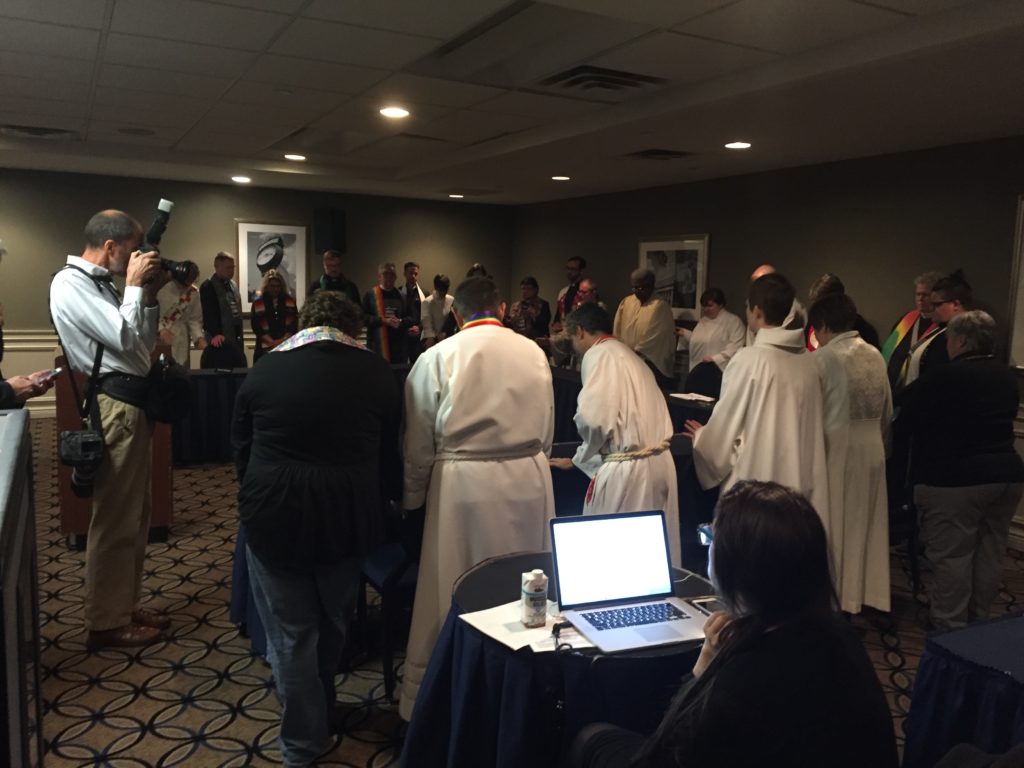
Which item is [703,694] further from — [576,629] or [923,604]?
[923,604]

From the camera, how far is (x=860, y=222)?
20.1ft

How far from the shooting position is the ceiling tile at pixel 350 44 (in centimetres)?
334

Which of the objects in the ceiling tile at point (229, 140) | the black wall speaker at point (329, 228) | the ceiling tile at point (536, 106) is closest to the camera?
the ceiling tile at point (536, 106)

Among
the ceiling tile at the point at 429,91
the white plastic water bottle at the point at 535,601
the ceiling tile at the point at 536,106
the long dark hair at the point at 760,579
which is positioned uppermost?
the ceiling tile at the point at 536,106

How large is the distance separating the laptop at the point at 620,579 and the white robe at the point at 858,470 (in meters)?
1.64

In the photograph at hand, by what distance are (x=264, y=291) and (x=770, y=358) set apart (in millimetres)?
5168

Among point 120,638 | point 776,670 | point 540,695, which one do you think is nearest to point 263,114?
point 120,638

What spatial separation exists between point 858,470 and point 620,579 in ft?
6.45

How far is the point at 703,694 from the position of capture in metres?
1.23

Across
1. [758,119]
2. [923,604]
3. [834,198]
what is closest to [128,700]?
[923,604]

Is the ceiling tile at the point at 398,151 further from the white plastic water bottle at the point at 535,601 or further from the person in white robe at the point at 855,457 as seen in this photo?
the white plastic water bottle at the point at 535,601

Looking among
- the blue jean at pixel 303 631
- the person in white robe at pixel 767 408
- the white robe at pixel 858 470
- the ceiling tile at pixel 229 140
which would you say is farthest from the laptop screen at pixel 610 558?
the ceiling tile at pixel 229 140

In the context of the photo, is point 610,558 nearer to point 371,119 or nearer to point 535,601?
point 535,601

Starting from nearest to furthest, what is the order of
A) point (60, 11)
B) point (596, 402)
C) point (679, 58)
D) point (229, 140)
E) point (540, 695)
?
point (540, 695) < point (596, 402) < point (60, 11) < point (679, 58) < point (229, 140)
